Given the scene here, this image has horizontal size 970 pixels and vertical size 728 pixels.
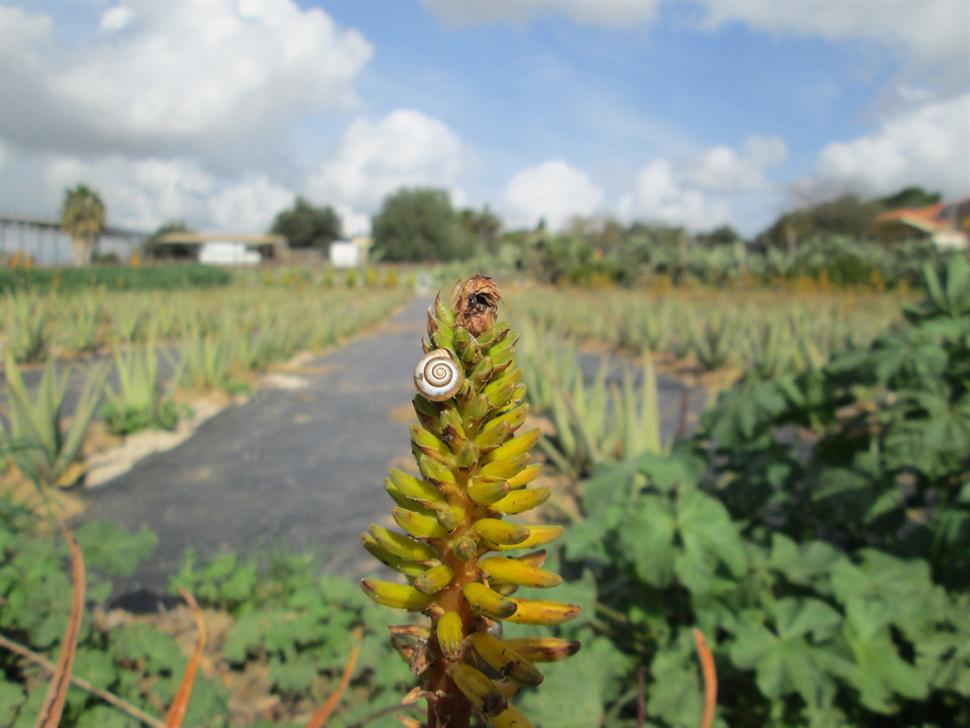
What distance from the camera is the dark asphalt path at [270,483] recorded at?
3645 millimetres

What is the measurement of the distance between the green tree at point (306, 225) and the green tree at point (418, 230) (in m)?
6.04

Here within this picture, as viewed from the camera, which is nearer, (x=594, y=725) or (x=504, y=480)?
(x=504, y=480)

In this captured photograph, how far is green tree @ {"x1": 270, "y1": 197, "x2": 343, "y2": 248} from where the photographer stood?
6688 cm

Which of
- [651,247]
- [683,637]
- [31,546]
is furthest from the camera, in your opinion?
[651,247]

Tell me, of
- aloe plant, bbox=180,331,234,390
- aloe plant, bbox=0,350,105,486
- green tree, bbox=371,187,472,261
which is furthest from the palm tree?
aloe plant, bbox=0,350,105,486

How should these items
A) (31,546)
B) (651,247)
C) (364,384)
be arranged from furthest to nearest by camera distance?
(651,247), (364,384), (31,546)

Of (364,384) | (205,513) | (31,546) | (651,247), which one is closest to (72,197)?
(651,247)

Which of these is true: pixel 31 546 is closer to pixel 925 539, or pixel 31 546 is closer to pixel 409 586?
pixel 409 586

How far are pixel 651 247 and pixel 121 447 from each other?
26.7 meters

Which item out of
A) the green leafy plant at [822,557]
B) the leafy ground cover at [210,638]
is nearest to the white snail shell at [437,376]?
the leafy ground cover at [210,638]

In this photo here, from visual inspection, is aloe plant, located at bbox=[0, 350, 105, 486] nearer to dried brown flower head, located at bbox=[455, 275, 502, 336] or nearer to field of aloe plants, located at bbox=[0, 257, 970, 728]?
field of aloe plants, located at bbox=[0, 257, 970, 728]

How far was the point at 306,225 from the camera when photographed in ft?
219

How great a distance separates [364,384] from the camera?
8.58 meters

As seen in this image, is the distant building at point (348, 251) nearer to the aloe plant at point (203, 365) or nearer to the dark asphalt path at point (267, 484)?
the aloe plant at point (203, 365)
